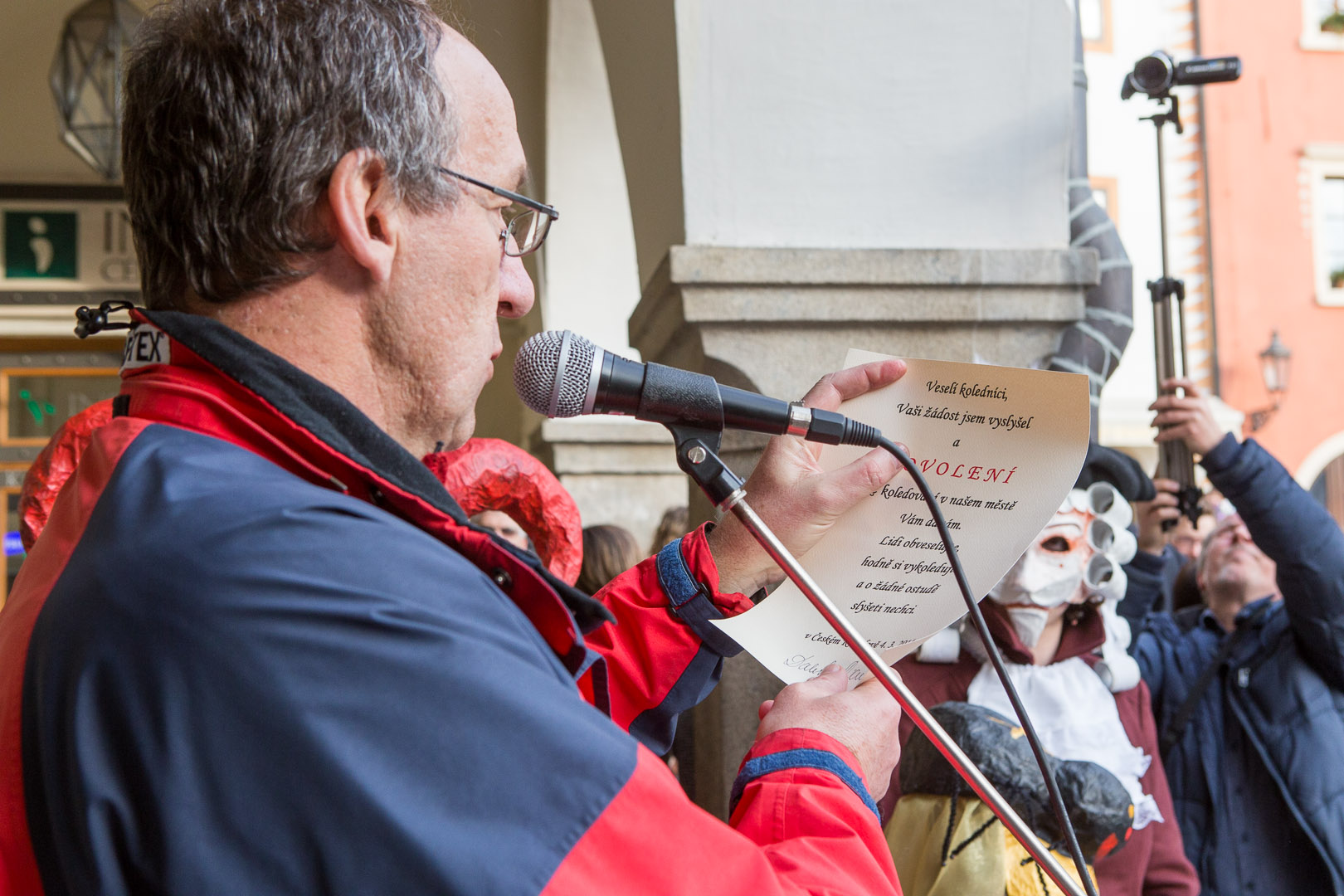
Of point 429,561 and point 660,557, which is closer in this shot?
point 429,561

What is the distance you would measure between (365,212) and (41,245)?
518 centimetres

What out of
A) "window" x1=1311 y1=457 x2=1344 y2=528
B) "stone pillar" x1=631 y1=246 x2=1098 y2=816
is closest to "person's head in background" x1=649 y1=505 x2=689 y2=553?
"stone pillar" x1=631 y1=246 x2=1098 y2=816

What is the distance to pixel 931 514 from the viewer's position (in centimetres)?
145

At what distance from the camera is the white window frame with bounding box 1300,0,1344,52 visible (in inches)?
599

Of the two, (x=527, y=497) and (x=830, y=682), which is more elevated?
(x=527, y=497)

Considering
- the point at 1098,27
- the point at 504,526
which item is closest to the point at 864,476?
the point at 504,526

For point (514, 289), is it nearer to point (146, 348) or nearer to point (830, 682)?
point (146, 348)

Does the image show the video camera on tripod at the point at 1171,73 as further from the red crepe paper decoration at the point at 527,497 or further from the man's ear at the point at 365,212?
the man's ear at the point at 365,212

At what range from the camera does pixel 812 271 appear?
2.37 m

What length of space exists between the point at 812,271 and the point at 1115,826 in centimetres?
114

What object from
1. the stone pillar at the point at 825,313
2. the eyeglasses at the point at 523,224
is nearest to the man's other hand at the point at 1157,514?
the stone pillar at the point at 825,313

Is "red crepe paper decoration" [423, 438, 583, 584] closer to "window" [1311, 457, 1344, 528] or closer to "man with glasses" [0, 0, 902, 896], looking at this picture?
"man with glasses" [0, 0, 902, 896]

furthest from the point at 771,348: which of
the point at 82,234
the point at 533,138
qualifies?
the point at 82,234

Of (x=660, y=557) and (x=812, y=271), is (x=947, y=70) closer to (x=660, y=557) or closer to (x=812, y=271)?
(x=812, y=271)
